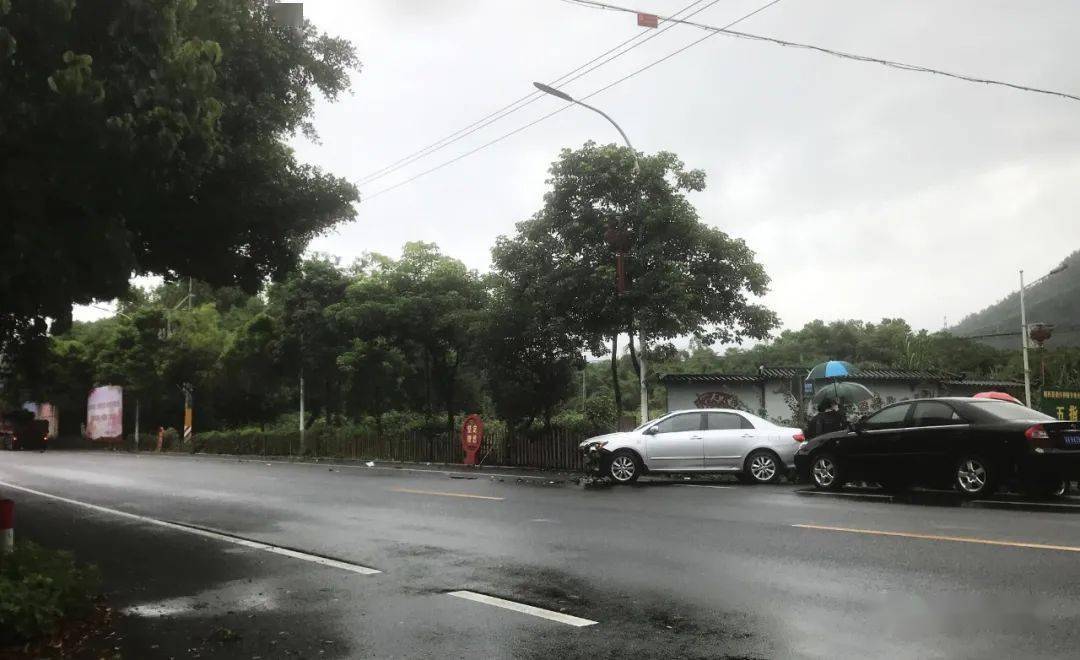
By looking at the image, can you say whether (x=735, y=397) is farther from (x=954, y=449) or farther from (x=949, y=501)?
(x=949, y=501)

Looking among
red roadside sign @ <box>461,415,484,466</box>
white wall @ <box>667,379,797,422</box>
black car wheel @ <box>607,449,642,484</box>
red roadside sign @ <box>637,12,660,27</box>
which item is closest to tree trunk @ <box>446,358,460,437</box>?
red roadside sign @ <box>461,415,484,466</box>

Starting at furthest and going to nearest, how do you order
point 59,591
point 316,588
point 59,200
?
point 59,200
point 316,588
point 59,591

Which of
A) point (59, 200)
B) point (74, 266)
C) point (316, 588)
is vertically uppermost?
point (59, 200)

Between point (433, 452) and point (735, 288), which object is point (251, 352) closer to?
point (433, 452)

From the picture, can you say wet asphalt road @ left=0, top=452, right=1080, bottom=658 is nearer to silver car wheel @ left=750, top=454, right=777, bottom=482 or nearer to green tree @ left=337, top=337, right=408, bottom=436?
silver car wheel @ left=750, top=454, right=777, bottom=482

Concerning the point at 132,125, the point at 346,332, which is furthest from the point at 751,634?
the point at 346,332

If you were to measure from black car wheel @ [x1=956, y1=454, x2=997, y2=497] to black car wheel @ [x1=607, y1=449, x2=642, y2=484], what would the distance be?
19.5 feet

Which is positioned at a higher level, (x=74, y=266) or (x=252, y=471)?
(x=74, y=266)

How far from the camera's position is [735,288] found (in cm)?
2066

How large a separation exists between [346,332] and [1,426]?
39560 millimetres

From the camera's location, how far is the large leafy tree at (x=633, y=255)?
1944 centimetres

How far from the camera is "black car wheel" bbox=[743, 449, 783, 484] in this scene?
16000 mm

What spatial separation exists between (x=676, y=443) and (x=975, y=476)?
18.3 ft

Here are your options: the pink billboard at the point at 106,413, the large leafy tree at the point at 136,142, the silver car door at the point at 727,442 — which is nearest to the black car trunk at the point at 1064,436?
the silver car door at the point at 727,442
